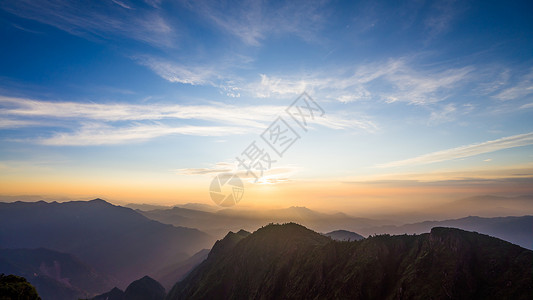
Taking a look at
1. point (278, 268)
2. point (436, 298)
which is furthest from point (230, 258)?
point (436, 298)

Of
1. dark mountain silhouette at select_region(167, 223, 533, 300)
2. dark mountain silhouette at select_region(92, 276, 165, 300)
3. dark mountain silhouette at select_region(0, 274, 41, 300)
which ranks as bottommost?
dark mountain silhouette at select_region(92, 276, 165, 300)

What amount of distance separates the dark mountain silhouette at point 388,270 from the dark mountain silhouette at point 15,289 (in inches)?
2614

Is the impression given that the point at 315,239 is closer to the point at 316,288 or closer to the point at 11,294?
the point at 316,288

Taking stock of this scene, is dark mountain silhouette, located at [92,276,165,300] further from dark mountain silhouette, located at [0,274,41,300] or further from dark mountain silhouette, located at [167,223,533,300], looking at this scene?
dark mountain silhouette, located at [0,274,41,300]

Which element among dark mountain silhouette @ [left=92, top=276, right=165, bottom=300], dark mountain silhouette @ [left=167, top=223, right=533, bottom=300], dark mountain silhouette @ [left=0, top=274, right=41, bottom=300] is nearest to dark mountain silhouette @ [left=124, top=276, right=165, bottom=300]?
dark mountain silhouette @ [left=92, top=276, right=165, bottom=300]

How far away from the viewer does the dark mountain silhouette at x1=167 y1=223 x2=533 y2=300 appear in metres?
51.9

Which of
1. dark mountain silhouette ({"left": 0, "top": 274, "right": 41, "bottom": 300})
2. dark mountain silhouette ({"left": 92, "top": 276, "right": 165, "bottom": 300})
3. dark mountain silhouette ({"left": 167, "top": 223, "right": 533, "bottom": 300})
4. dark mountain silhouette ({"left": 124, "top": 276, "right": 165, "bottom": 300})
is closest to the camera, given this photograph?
dark mountain silhouette ({"left": 0, "top": 274, "right": 41, "bottom": 300})

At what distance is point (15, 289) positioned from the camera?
50031 mm

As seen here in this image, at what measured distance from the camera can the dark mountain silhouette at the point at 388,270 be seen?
51.9m

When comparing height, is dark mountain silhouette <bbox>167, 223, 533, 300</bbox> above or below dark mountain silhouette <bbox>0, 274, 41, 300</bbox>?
below

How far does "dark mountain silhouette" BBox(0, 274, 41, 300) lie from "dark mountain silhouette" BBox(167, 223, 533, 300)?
218ft

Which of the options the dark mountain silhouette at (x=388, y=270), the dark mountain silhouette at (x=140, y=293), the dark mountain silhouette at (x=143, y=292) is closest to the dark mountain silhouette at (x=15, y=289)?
the dark mountain silhouette at (x=388, y=270)

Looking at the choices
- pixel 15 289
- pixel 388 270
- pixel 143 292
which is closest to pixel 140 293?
pixel 143 292

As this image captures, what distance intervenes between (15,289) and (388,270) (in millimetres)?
88272
